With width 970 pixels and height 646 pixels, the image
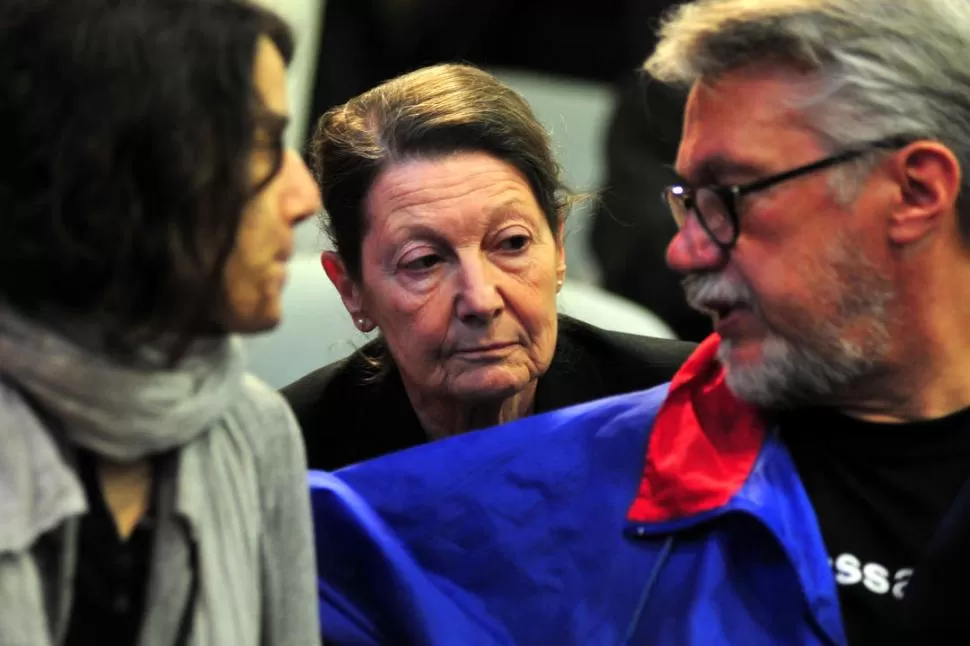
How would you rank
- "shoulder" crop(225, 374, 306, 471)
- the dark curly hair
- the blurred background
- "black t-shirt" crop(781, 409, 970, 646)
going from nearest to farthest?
1. the dark curly hair
2. "shoulder" crop(225, 374, 306, 471)
3. "black t-shirt" crop(781, 409, 970, 646)
4. the blurred background

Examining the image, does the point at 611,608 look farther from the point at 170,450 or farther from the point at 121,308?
the point at 121,308

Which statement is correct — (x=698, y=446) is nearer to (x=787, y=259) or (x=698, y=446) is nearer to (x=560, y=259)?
(x=787, y=259)

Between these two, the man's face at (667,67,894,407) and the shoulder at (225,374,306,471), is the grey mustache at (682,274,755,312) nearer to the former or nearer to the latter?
the man's face at (667,67,894,407)

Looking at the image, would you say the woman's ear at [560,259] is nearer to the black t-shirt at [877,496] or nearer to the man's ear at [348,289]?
the man's ear at [348,289]

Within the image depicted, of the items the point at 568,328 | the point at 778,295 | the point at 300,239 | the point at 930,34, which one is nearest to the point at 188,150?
the point at 778,295

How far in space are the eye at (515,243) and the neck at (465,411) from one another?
8.0 inches

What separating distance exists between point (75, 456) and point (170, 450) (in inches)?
3.5

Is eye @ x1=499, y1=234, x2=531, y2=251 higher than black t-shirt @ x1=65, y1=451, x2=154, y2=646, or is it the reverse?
black t-shirt @ x1=65, y1=451, x2=154, y2=646

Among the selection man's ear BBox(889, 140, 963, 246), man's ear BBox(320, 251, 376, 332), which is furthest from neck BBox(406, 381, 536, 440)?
man's ear BBox(889, 140, 963, 246)

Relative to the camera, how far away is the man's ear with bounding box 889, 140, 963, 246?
1621 mm

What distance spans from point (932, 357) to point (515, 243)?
22.9 inches

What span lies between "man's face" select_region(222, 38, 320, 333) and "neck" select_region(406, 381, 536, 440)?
0.68 metres

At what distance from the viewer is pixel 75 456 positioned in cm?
128

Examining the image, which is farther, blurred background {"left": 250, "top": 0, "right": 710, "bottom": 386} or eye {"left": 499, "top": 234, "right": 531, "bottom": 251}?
blurred background {"left": 250, "top": 0, "right": 710, "bottom": 386}
